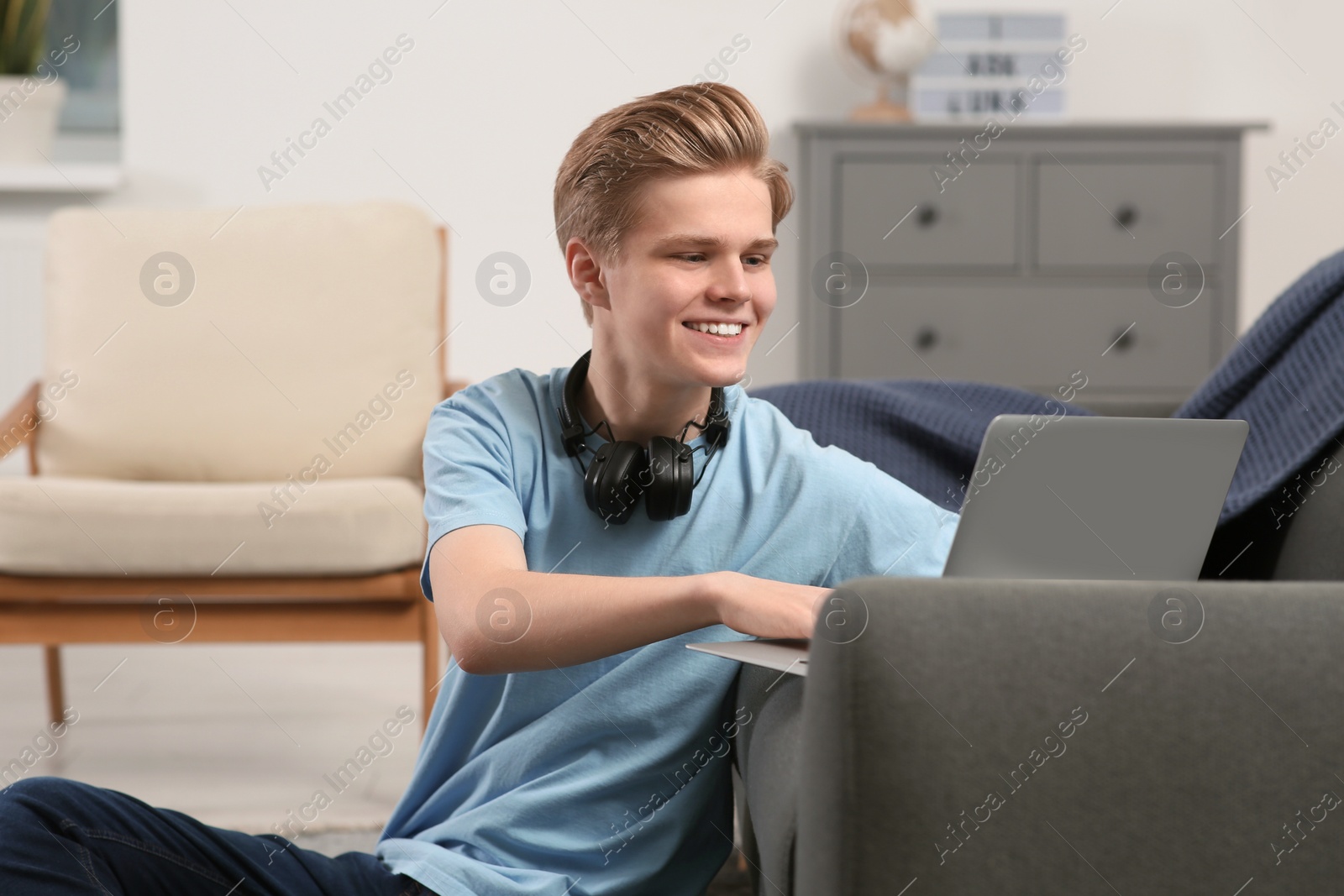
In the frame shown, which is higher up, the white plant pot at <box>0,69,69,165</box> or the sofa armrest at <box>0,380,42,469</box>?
the white plant pot at <box>0,69,69,165</box>

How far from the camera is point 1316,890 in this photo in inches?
26.3

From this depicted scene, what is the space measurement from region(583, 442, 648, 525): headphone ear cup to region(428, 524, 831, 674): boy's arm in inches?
3.8

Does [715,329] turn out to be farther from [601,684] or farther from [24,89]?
[24,89]

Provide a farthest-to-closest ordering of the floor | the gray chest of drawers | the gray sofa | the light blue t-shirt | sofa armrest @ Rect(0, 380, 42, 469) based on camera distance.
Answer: the gray chest of drawers → sofa armrest @ Rect(0, 380, 42, 469) → the floor → the light blue t-shirt → the gray sofa

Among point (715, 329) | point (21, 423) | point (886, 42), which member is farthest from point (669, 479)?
point (886, 42)

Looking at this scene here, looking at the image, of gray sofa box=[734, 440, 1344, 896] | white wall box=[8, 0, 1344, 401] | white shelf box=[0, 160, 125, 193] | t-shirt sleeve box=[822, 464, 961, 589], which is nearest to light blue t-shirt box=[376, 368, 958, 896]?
t-shirt sleeve box=[822, 464, 961, 589]

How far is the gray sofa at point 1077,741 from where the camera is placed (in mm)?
642

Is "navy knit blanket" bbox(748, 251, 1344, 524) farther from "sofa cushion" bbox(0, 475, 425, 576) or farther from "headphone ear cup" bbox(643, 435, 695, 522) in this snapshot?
"sofa cushion" bbox(0, 475, 425, 576)

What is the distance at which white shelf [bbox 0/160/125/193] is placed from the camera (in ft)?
10.7

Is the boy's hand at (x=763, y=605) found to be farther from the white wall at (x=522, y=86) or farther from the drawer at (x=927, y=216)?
the white wall at (x=522, y=86)

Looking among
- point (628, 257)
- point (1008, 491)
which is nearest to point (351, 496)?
point (628, 257)

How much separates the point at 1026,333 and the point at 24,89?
2.65 m

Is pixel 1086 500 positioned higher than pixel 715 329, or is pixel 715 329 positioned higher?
pixel 715 329

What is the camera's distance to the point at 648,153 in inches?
39.0
